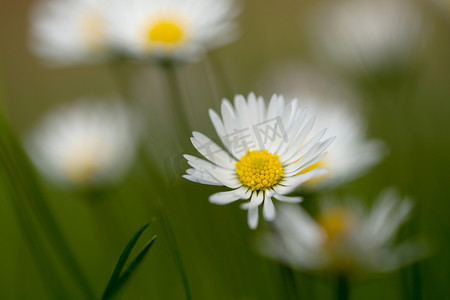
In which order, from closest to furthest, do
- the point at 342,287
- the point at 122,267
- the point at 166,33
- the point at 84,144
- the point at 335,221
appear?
the point at 122,267, the point at 342,287, the point at 335,221, the point at 166,33, the point at 84,144

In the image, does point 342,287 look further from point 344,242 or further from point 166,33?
point 166,33

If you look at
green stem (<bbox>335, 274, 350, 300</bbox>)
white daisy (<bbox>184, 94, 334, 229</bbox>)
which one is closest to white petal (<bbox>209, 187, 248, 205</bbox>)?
white daisy (<bbox>184, 94, 334, 229</bbox>)

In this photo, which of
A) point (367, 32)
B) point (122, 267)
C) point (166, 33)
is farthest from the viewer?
point (367, 32)

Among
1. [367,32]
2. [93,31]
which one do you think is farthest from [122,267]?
[367,32]

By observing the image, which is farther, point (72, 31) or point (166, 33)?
point (72, 31)

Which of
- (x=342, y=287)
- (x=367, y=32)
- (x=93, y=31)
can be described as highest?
(x=93, y=31)

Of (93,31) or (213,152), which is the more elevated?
(93,31)

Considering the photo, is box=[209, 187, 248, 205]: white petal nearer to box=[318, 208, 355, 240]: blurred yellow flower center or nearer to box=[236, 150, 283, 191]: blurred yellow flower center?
box=[236, 150, 283, 191]: blurred yellow flower center
